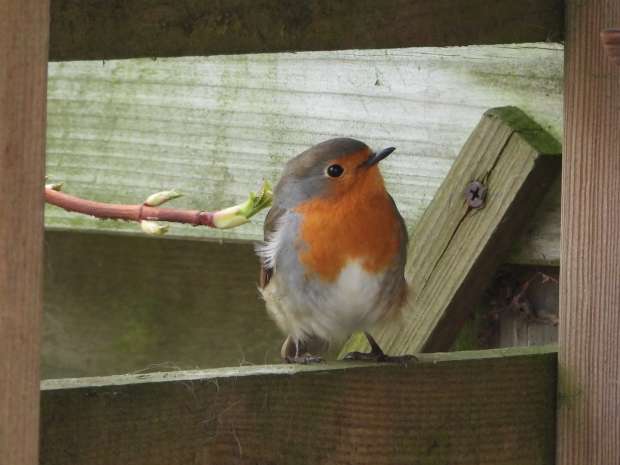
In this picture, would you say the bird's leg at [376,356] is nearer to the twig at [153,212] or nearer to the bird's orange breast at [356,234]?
the bird's orange breast at [356,234]

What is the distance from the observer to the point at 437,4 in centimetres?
224

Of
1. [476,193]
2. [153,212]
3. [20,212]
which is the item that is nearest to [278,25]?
[153,212]

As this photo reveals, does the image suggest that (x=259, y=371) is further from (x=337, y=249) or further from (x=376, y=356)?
(x=337, y=249)

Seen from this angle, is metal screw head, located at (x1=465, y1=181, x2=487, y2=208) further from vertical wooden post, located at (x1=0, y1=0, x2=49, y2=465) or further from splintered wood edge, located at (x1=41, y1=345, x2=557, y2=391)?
vertical wooden post, located at (x1=0, y1=0, x2=49, y2=465)

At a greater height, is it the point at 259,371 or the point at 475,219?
the point at 475,219

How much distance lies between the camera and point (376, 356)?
270 centimetres

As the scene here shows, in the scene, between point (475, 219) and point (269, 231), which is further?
point (269, 231)

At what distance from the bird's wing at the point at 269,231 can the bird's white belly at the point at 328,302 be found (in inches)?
0.8

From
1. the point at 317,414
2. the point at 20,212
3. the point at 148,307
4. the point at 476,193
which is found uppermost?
the point at 476,193

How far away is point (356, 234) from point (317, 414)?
852 millimetres

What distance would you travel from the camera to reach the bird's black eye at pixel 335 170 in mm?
3000

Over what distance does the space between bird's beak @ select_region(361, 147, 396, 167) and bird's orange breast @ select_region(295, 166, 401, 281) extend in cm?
5

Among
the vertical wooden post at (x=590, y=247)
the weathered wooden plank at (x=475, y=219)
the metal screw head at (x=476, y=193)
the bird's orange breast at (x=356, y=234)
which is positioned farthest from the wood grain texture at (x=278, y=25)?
the bird's orange breast at (x=356, y=234)

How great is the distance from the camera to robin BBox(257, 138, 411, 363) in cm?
289
